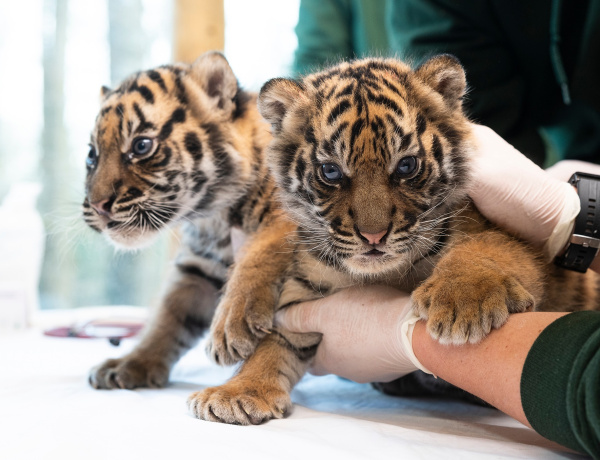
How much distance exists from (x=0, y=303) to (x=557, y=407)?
2.28m

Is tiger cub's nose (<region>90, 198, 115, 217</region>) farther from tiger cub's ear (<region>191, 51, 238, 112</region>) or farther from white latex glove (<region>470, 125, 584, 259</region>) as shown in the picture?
white latex glove (<region>470, 125, 584, 259</region>)

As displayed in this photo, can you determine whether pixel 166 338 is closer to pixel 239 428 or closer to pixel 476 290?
pixel 239 428

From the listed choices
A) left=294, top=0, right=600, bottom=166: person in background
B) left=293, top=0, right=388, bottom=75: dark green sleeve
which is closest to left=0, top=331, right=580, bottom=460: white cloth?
left=294, top=0, right=600, bottom=166: person in background

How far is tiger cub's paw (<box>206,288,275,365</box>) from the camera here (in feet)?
4.51

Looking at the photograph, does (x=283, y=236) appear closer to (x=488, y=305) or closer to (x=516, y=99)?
(x=488, y=305)

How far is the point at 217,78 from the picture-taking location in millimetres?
1829

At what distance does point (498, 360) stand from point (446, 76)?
70 cm

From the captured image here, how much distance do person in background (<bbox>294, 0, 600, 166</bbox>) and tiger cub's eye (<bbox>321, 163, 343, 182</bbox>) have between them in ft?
2.55

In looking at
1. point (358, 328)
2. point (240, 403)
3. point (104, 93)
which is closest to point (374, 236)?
point (358, 328)

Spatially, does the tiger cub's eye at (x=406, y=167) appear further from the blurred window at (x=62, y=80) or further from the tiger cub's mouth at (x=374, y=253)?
the blurred window at (x=62, y=80)

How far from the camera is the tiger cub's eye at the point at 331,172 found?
4.20 ft

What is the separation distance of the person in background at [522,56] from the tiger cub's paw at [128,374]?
1.08m

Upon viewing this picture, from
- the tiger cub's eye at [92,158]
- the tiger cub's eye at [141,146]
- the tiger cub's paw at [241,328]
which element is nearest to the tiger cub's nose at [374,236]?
the tiger cub's paw at [241,328]

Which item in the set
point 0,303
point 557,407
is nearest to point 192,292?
point 0,303
